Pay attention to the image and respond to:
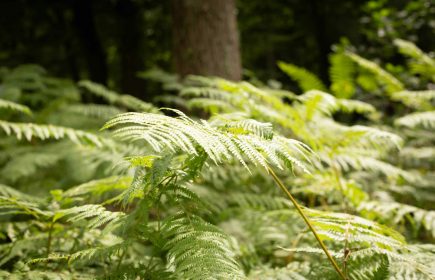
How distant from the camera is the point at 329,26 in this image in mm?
6043

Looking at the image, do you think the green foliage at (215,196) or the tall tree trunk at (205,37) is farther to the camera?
the tall tree trunk at (205,37)

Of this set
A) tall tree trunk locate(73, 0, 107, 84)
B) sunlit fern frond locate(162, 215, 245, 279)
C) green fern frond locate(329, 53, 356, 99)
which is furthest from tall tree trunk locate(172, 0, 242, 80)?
tall tree trunk locate(73, 0, 107, 84)

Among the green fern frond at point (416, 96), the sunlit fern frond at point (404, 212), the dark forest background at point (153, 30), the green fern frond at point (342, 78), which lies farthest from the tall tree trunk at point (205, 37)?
the dark forest background at point (153, 30)

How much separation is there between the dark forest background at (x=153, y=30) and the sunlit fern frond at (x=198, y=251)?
449 cm

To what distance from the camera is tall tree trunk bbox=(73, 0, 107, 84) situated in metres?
5.78

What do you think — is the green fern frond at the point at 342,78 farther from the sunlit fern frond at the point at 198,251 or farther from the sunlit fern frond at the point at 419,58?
the sunlit fern frond at the point at 198,251

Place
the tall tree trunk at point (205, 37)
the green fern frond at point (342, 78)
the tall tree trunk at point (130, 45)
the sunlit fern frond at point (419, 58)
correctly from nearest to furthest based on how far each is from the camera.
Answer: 1. the green fern frond at point (342, 78)
2. the tall tree trunk at point (205, 37)
3. the sunlit fern frond at point (419, 58)
4. the tall tree trunk at point (130, 45)

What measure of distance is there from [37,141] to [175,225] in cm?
280

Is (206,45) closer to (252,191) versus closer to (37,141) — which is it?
(252,191)

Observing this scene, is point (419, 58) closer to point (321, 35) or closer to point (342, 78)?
point (342, 78)

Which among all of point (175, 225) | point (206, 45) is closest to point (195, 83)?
point (206, 45)

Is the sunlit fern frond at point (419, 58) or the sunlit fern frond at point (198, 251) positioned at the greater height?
the sunlit fern frond at point (419, 58)

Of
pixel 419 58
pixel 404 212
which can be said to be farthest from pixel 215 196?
pixel 419 58

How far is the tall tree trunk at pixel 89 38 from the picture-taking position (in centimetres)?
578
